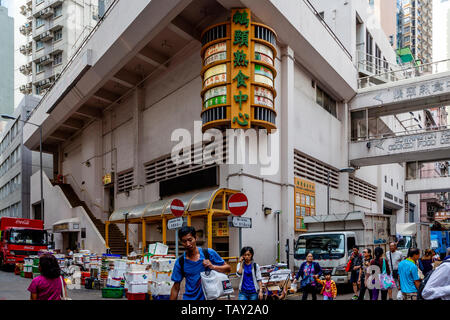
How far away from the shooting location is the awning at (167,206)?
723 inches

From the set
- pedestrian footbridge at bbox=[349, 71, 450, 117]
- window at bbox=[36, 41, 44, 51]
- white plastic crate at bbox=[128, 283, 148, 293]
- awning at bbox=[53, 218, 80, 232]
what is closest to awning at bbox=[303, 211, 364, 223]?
white plastic crate at bbox=[128, 283, 148, 293]

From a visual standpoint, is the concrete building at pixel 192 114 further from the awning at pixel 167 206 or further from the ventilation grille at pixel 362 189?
the awning at pixel 167 206

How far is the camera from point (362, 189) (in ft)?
112

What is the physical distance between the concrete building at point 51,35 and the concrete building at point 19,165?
575cm

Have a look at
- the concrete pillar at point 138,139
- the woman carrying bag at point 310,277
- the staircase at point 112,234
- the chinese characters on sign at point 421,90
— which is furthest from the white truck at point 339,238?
the staircase at point 112,234

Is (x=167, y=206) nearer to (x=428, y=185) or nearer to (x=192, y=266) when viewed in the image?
(x=192, y=266)

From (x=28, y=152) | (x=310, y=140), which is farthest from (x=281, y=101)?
(x=28, y=152)

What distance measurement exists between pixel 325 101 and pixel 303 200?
26.3 feet

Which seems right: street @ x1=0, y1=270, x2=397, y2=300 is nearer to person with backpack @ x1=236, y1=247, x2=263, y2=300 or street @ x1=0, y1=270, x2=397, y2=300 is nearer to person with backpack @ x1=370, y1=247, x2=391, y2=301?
person with backpack @ x1=370, y1=247, x2=391, y2=301

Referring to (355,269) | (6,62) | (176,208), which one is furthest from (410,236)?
(6,62)

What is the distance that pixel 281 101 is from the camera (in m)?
22.2

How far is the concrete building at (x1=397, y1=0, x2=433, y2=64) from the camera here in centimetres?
11812
